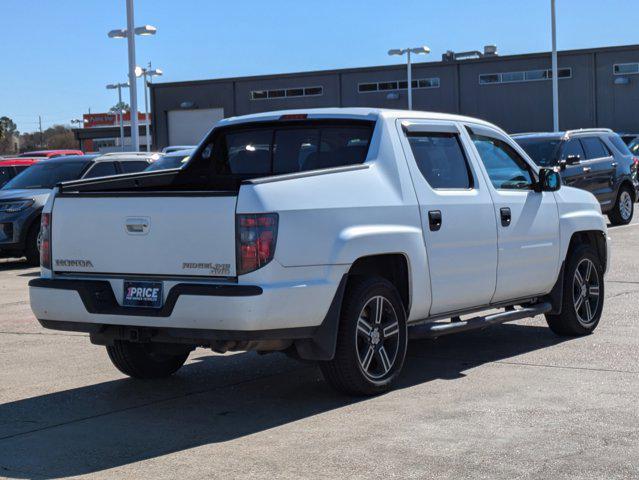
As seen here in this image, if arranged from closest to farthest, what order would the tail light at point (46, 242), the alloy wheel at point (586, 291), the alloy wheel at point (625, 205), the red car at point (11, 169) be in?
the tail light at point (46, 242) < the alloy wheel at point (586, 291) < the alloy wheel at point (625, 205) < the red car at point (11, 169)

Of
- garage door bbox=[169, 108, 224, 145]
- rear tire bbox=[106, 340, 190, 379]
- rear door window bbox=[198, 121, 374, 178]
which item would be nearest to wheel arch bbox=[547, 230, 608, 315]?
rear door window bbox=[198, 121, 374, 178]

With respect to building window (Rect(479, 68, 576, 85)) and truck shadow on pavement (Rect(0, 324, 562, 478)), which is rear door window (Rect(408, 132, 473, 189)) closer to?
truck shadow on pavement (Rect(0, 324, 562, 478))

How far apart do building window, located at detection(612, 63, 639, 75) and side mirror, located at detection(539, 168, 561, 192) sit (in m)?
46.4

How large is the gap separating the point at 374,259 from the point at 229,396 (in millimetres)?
1358

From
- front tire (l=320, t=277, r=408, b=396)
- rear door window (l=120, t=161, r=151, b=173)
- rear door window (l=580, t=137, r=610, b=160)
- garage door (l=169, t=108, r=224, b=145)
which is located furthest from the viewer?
garage door (l=169, t=108, r=224, b=145)

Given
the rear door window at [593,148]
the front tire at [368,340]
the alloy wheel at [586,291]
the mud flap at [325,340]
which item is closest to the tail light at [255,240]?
the mud flap at [325,340]

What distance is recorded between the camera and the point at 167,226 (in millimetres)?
6820

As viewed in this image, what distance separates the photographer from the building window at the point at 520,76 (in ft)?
181

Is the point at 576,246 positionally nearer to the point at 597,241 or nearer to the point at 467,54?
the point at 597,241

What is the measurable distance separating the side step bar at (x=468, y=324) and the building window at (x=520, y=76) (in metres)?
48.0

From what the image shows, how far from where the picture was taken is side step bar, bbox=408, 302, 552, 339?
7.81 metres

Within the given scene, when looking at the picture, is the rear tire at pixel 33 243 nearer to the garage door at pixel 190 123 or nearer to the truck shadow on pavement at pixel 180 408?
the truck shadow on pavement at pixel 180 408

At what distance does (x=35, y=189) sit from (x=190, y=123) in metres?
50.3

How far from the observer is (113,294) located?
7.07m
